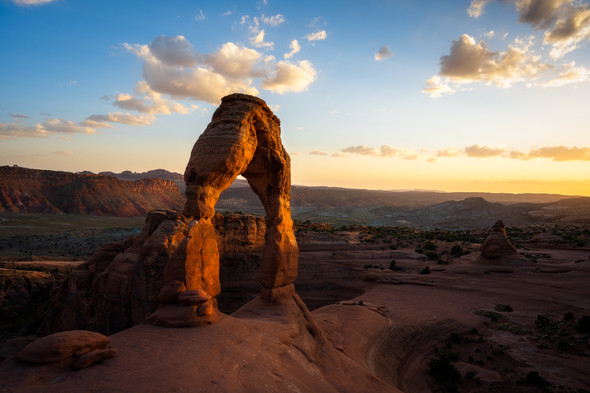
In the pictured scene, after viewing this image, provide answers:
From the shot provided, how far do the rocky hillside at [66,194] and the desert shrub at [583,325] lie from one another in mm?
108801

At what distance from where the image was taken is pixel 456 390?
1086 cm

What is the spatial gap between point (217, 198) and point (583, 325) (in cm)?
1676

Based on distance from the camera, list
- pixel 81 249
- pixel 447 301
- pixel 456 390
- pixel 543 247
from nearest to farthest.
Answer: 1. pixel 456 390
2. pixel 447 301
3. pixel 543 247
4. pixel 81 249

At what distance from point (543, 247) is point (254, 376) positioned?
35.3 m

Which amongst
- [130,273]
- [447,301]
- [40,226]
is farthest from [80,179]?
[447,301]

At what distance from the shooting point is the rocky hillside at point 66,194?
82250mm

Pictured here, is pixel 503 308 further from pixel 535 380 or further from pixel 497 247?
pixel 497 247

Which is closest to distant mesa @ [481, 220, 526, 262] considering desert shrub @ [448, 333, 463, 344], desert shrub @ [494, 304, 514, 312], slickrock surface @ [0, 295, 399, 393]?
desert shrub @ [494, 304, 514, 312]

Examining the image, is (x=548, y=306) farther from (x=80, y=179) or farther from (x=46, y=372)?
(x=80, y=179)

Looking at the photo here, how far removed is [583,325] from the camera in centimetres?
1298

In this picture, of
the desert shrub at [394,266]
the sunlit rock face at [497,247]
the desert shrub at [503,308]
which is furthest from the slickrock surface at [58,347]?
the sunlit rock face at [497,247]

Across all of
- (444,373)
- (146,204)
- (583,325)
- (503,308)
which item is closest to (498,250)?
(503,308)

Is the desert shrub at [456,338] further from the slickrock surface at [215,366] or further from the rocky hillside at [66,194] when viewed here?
the rocky hillside at [66,194]

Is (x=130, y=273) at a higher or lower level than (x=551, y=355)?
higher
